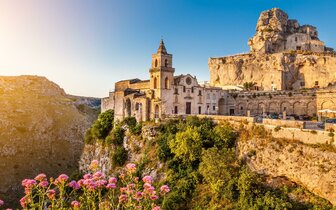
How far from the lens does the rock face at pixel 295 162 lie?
725 inches

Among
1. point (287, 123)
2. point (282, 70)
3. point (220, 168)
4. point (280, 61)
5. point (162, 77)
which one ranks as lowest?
point (220, 168)

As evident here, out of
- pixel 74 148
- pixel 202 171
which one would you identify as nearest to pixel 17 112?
pixel 74 148

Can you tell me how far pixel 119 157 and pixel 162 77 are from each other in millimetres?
11274

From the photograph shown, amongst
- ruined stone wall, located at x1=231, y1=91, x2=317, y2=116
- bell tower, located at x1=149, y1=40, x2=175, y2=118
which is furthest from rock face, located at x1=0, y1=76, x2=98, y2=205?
ruined stone wall, located at x1=231, y1=91, x2=317, y2=116

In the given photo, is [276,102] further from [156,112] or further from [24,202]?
[24,202]

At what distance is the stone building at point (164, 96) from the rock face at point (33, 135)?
22066 millimetres

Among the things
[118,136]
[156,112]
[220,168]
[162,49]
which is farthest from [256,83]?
[220,168]

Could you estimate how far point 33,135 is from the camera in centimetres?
6031

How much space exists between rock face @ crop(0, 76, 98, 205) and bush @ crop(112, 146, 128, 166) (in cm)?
2064

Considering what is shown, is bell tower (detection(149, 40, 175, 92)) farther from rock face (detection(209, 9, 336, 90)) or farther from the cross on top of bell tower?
rock face (detection(209, 9, 336, 90))

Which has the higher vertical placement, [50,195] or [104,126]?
[104,126]

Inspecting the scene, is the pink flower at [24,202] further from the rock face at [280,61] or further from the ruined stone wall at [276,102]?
the rock face at [280,61]

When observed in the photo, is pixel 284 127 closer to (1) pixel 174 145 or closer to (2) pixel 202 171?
(2) pixel 202 171

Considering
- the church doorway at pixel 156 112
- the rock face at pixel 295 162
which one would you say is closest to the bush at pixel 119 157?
the church doorway at pixel 156 112
